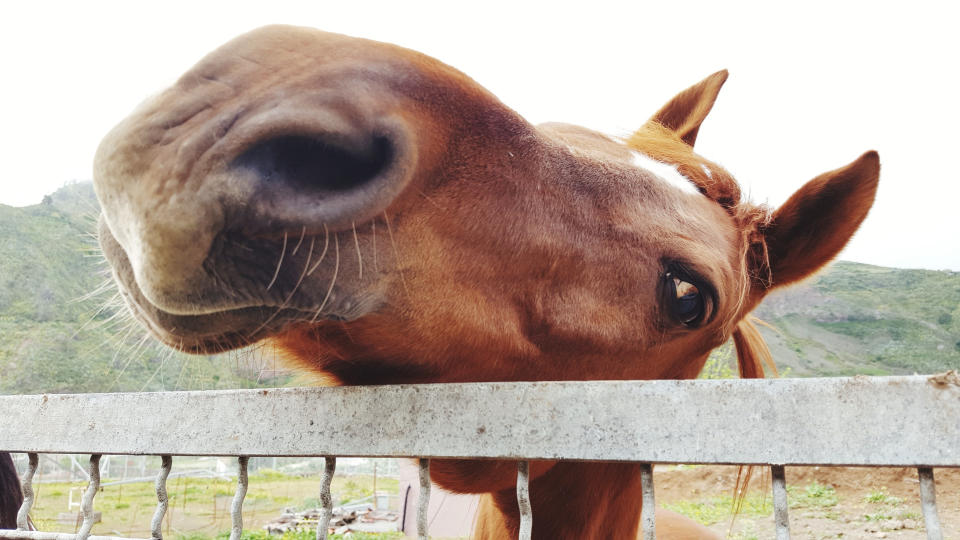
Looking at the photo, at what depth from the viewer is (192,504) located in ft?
78.8

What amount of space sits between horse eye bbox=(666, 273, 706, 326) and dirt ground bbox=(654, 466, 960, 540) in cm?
385

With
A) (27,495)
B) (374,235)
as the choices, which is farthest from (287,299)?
(27,495)

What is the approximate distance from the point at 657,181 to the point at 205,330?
149cm

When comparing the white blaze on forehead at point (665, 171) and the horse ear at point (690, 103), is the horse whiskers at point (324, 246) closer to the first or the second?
the white blaze on forehead at point (665, 171)

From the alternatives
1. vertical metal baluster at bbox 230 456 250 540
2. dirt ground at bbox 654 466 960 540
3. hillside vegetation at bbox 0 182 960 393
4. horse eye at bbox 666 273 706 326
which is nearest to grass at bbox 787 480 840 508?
dirt ground at bbox 654 466 960 540

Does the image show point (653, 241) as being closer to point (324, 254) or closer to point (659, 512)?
point (324, 254)

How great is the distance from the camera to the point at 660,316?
74.4 inches

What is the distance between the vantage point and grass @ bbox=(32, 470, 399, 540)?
15.5m

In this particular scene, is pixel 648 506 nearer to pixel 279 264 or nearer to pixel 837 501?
pixel 279 264

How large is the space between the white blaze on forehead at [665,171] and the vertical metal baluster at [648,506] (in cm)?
116

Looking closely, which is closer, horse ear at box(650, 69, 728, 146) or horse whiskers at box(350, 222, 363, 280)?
horse whiskers at box(350, 222, 363, 280)

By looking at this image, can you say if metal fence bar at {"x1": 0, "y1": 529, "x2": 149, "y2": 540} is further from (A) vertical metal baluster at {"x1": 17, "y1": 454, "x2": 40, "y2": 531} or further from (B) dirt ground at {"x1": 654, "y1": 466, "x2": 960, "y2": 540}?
(B) dirt ground at {"x1": 654, "y1": 466, "x2": 960, "y2": 540}

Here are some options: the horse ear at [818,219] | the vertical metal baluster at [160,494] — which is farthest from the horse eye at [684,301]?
the vertical metal baluster at [160,494]

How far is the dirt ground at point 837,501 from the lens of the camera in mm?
7191
